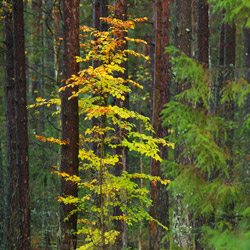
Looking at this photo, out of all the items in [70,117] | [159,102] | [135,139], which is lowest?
[135,139]

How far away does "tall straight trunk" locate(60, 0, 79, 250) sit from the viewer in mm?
8078

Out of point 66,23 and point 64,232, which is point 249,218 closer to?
point 64,232

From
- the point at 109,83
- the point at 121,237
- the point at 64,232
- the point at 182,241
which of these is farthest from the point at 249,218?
the point at 121,237

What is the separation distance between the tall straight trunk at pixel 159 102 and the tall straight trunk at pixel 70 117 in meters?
2.76

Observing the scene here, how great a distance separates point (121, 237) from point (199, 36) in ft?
24.0

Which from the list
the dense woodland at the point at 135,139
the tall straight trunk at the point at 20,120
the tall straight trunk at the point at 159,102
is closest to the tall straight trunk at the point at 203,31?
the dense woodland at the point at 135,139

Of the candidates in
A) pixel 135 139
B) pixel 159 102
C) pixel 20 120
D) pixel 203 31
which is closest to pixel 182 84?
pixel 159 102

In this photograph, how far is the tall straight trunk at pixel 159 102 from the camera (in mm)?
10875

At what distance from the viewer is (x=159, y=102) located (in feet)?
39.7

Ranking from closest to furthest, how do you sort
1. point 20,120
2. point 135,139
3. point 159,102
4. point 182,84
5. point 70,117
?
point 135,139 < point 70,117 < point 182,84 < point 20,120 < point 159,102

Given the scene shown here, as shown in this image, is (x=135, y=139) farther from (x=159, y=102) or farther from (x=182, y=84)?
(x=159, y=102)

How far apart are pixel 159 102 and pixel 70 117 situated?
4.65 m

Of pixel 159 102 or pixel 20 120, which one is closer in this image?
pixel 20 120

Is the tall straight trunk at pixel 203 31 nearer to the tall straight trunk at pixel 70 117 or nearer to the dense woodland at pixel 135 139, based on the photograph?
the dense woodland at pixel 135 139
